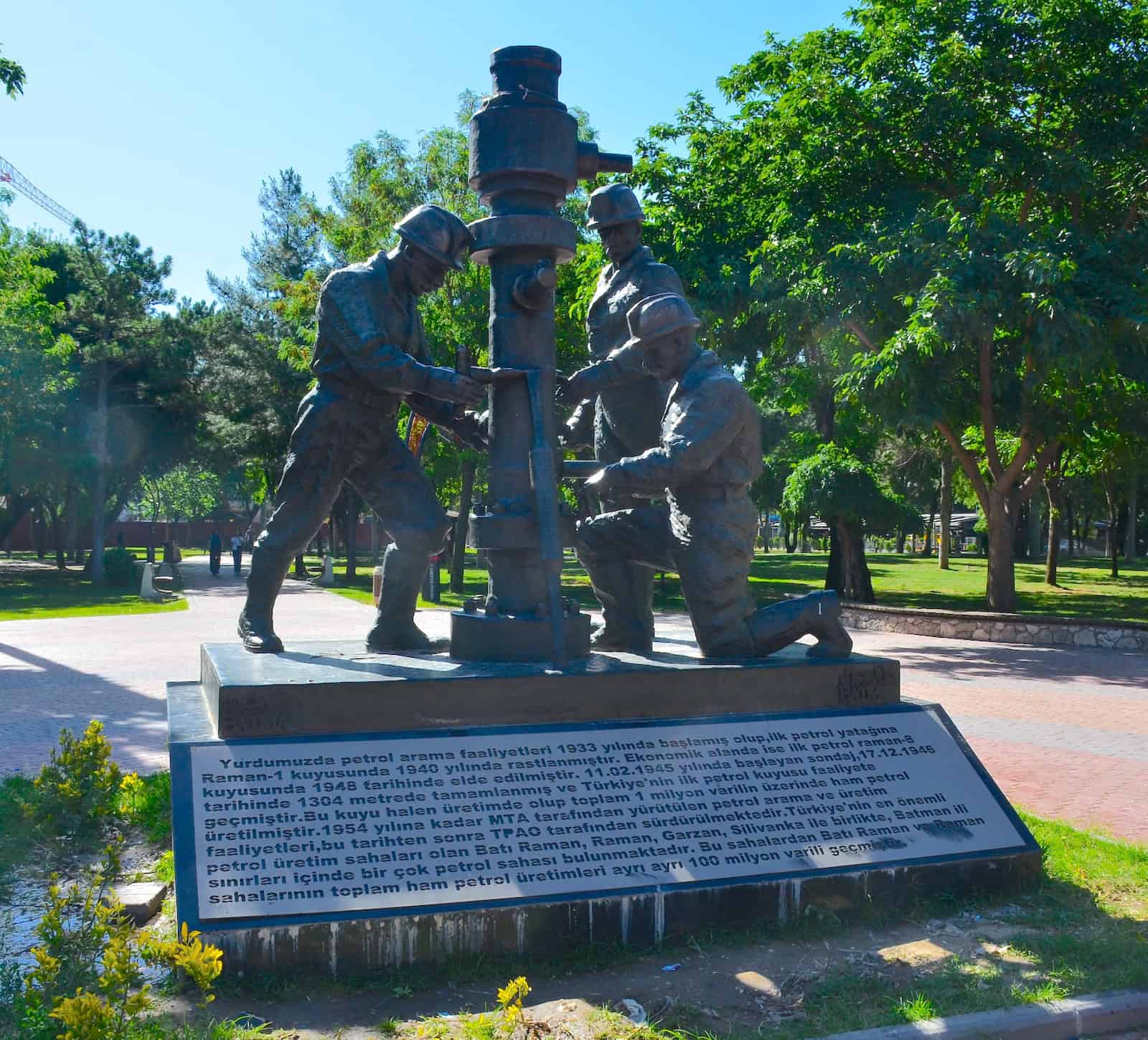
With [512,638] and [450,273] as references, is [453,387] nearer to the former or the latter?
[512,638]

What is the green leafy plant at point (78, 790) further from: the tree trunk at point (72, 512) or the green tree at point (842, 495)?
the tree trunk at point (72, 512)

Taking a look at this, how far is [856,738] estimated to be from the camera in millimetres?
5168

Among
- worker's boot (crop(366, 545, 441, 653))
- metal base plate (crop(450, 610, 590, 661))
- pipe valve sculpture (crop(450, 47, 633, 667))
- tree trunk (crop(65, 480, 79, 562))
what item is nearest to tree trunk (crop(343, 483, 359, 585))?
tree trunk (crop(65, 480, 79, 562))

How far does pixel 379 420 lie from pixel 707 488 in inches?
66.0

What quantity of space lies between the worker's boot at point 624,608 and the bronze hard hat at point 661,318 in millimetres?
1273

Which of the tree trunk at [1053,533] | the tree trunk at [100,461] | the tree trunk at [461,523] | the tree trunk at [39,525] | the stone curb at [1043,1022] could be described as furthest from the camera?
the tree trunk at [39,525]

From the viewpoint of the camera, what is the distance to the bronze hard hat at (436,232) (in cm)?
550

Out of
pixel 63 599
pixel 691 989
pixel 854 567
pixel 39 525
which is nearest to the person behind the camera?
pixel 691 989

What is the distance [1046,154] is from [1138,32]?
76.7 inches

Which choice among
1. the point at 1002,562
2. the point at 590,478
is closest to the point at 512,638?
the point at 590,478

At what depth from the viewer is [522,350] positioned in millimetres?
5621

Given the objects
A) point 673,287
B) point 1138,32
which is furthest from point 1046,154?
point 673,287

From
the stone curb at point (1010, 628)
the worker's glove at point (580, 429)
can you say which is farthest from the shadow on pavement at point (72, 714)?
the stone curb at point (1010, 628)

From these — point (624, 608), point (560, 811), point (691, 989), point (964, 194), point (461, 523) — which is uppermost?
point (964, 194)
